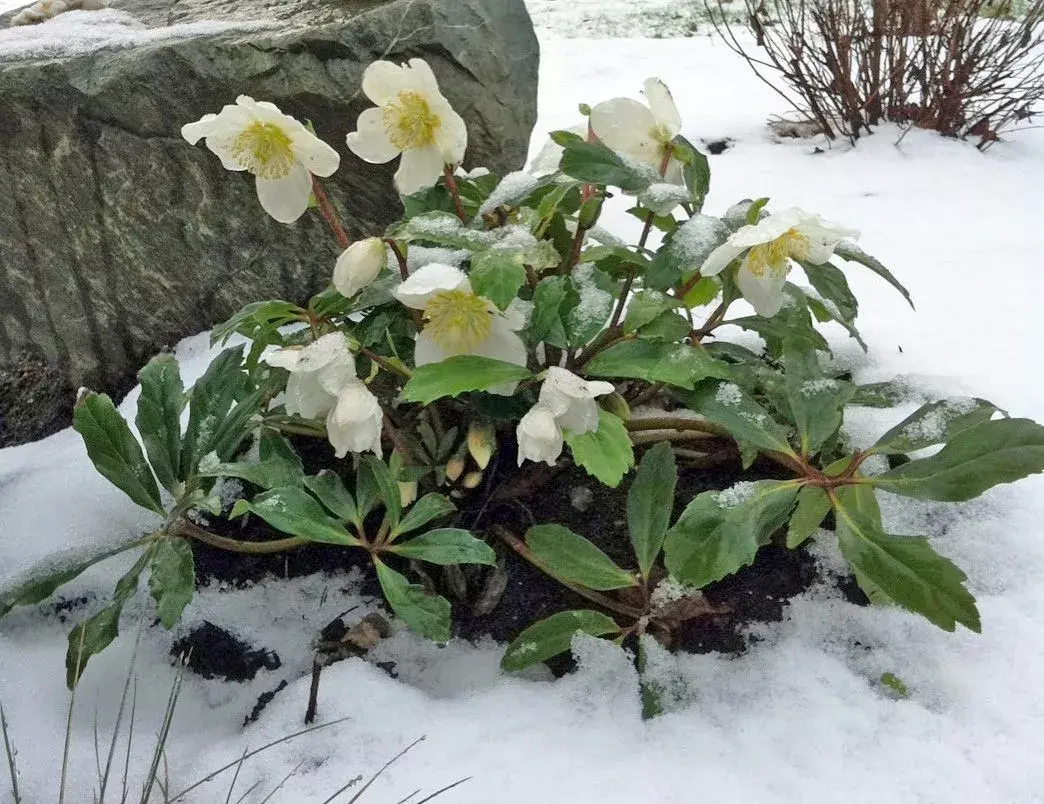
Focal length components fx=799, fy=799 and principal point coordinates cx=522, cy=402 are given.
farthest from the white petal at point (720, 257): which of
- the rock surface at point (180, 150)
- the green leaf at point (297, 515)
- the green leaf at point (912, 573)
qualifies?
the rock surface at point (180, 150)

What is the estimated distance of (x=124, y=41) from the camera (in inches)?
71.5

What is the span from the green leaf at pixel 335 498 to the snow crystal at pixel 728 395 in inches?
19.2

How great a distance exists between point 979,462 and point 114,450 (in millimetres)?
1074

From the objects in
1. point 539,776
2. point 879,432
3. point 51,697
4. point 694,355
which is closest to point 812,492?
point 694,355

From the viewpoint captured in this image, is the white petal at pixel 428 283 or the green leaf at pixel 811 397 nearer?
the white petal at pixel 428 283

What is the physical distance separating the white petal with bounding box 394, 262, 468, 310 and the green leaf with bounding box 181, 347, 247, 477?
40 centimetres

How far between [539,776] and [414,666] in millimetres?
266

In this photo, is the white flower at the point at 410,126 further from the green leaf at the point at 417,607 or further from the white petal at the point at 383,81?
the green leaf at the point at 417,607

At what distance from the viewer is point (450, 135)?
105 centimetres

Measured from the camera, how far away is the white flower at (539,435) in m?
0.91

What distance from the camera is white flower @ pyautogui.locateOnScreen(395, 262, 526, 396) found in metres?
0.96

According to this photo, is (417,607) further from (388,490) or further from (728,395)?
(728,395)

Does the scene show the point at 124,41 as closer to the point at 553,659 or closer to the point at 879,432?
the point at 553,659

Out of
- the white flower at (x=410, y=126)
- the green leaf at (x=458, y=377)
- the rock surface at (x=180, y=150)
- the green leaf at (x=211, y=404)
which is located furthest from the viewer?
the rock surface at (x=180, y=150)
